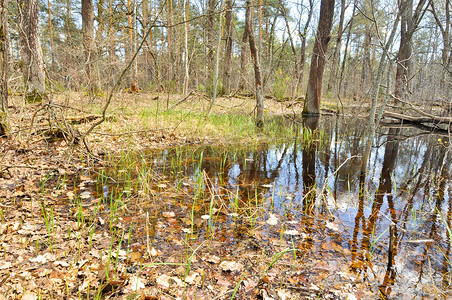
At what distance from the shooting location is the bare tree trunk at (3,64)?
9.99ft

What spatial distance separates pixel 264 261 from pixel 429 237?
1.63m

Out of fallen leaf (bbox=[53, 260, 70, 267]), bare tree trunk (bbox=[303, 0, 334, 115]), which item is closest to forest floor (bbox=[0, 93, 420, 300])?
fallen leaf (bbox=[53, 260, 70, 267])

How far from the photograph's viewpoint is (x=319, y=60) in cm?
1005

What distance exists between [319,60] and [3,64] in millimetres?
9848

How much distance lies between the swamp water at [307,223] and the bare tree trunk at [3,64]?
62.3 inches

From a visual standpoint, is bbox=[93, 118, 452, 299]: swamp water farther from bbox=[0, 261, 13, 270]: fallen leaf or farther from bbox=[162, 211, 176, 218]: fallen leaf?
bbox=[0, 261, 13, 270]: fallen leaf

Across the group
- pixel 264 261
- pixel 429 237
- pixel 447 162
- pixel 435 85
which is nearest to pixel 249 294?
pixel 264 261

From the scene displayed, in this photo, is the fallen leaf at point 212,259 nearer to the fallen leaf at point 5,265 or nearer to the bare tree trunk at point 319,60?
the fallen leaf at point 5,265

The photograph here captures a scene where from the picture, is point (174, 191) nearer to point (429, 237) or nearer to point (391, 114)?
point (429, 237)

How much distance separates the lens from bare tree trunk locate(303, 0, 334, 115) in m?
9.27

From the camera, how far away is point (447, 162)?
5.09m

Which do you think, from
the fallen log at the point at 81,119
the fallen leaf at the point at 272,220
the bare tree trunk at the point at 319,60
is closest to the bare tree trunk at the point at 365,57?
the bare tree trunk at the point at 319,60

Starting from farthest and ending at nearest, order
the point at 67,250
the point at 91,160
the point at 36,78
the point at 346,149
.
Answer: the point at 36,78 → the point at 346,149 → the point at 91,160 → the point at 67,250

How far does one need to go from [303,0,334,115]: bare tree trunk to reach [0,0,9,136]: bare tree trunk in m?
8.10
